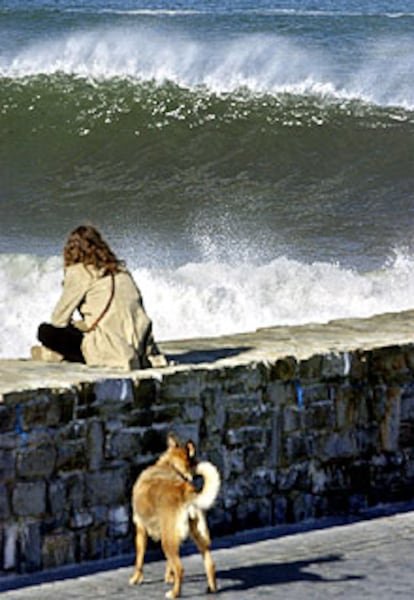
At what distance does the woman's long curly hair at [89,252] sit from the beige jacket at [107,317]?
0.03m

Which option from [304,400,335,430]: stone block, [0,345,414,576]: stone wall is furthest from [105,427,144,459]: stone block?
[304,400,335,430]: stone block

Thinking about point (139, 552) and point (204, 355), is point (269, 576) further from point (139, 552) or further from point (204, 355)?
point (204, 355)

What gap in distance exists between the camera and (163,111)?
26016mm

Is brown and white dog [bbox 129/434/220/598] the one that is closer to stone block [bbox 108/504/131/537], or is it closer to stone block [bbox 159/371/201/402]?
stone block [bbox 108/504/131/537]

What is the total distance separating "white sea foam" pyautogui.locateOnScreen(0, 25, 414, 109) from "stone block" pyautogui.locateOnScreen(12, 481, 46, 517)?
17517 millimetres

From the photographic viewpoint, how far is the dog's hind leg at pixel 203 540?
9.28 metres

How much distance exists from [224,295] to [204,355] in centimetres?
615

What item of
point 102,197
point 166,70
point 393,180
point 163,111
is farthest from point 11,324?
point 166,70

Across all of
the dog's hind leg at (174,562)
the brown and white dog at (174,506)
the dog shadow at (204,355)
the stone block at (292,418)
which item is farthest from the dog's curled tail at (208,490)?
the stone block at (292,418)

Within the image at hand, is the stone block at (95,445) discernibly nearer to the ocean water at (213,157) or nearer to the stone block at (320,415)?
the stone block at (320,415)

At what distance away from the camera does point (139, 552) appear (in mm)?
9523

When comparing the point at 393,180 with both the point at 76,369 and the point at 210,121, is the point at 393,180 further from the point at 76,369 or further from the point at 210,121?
the point at 76,369

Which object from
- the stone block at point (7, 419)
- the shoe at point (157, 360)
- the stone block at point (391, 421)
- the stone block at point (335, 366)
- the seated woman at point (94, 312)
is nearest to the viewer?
the stone block at point (7, 419)

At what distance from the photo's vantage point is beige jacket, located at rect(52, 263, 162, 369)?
10461 mm
